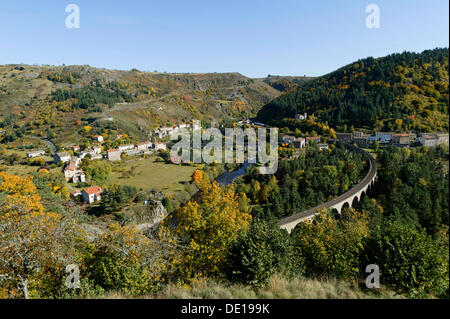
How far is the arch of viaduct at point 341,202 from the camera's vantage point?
25.7m

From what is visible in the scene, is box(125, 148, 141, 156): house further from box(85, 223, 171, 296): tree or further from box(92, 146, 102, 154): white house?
box(85, 223, 171, 296): tree

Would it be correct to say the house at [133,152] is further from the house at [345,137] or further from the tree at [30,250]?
the tree at [30,250]

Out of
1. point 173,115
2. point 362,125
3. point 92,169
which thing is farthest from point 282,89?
point 92,169

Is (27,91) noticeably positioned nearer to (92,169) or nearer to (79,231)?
(92,169)

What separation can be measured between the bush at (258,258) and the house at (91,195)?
110ft

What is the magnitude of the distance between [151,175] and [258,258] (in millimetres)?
43200

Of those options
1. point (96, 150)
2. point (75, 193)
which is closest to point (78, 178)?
point (75, 193)

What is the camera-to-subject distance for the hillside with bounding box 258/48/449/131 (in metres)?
63.5

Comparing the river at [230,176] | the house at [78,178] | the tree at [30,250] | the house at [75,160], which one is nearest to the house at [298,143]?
the river at [230,176]

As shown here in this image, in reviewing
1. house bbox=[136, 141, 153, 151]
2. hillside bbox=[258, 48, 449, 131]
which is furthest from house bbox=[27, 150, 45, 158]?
hillside bbox=[258, 48, 449, 131]

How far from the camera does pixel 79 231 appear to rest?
972 centimetres

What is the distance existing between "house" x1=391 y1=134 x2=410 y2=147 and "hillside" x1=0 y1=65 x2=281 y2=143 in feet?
233

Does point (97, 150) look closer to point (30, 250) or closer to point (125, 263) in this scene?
point (30, 250)

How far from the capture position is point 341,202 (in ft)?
99.7
